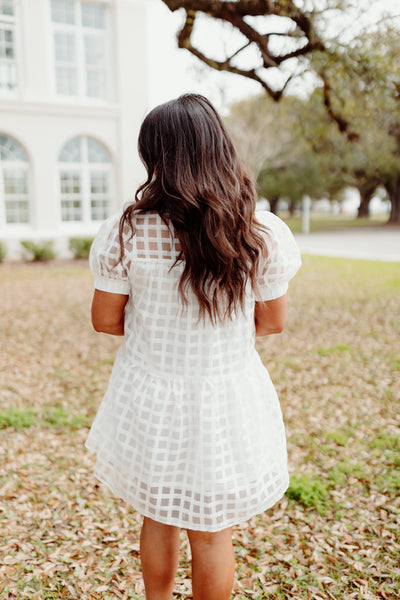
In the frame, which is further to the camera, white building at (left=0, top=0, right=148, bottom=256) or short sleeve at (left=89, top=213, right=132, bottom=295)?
white building at (left=0, top=0, right=148, bottom=256)

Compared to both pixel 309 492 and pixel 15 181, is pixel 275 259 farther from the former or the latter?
pixel 15 181

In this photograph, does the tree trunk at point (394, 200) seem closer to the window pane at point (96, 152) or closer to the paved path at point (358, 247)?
the paved path at point (358, 247)

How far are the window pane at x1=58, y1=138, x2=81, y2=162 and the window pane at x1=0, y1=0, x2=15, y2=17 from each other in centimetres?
384

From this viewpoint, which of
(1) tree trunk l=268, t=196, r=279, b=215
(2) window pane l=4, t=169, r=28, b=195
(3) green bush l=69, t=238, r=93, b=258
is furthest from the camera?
(1) tree trunk l=268, t=196, r=279, b=215

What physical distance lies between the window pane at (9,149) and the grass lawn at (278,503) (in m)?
9.95

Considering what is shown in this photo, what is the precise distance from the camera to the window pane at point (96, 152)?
15.8 m

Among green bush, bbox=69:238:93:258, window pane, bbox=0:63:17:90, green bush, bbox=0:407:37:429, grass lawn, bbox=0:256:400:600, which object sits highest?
window pane, bbox=0:63:17:90

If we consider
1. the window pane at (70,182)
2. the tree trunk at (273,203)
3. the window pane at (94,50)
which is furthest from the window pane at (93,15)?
the tree trunk at (273,203)

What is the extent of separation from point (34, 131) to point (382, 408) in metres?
13.8

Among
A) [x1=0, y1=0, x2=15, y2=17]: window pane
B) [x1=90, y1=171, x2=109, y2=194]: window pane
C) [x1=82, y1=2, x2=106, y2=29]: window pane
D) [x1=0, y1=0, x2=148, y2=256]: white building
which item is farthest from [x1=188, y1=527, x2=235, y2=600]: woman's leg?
[x1=82, y1=2, x2=106, y2=29]: window pane

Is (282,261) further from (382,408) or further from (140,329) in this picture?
(382,408)

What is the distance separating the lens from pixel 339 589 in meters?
2.25

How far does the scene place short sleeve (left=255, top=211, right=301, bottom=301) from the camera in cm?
146

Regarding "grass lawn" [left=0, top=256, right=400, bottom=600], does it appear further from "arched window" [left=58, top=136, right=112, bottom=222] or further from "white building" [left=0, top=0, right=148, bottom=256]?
"arched window" [left=58, top=136, right=112, bottom=222]
